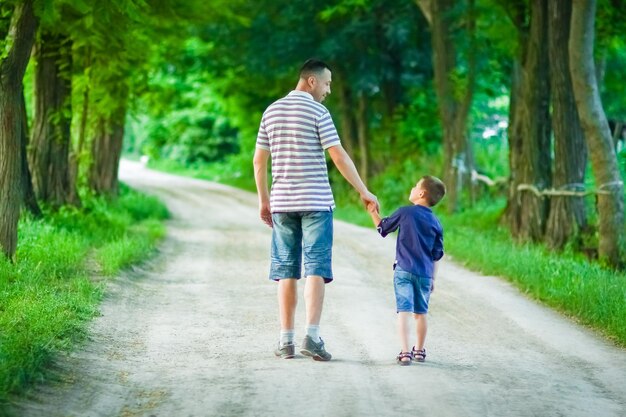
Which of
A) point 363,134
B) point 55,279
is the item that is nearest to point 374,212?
point 55,279

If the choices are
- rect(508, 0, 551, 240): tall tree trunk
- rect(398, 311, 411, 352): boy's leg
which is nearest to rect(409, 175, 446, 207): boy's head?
rect(398, 311, 411, 352): boy's leg

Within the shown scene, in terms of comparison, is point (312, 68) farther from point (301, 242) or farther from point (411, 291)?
point (411, 291)

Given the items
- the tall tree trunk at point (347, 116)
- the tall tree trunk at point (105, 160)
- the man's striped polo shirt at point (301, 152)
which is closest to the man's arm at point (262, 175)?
the man's striped polo shirt at point (301, 152)

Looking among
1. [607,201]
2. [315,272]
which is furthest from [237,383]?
[607,201]

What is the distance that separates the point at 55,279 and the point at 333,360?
423 centimetres

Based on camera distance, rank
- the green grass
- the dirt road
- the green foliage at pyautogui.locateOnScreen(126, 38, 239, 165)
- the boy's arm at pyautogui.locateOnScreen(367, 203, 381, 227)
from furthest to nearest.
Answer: the green foliage at pyautogui.locateOnScreen(126, 38, 239, 165) → the boy's arm at pyautogui.locateOnScreen(367, 203, 381, 227) → the green grass → the dirt road

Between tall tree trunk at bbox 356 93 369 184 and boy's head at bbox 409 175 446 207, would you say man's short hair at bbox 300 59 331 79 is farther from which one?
tall tree trunk at bbox 356 93 369 184

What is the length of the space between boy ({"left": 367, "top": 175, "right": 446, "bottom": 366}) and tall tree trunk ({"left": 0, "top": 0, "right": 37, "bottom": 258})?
18.0 feet

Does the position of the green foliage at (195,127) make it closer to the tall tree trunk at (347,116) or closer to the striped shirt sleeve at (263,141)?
the tall tree trunk at (347,116)

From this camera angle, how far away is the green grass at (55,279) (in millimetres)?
7480

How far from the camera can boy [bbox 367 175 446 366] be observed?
8.04m

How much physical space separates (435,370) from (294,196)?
1544 millimetres

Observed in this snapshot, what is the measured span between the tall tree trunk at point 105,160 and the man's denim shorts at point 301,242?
17.3 m

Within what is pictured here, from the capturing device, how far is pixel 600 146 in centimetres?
1464
